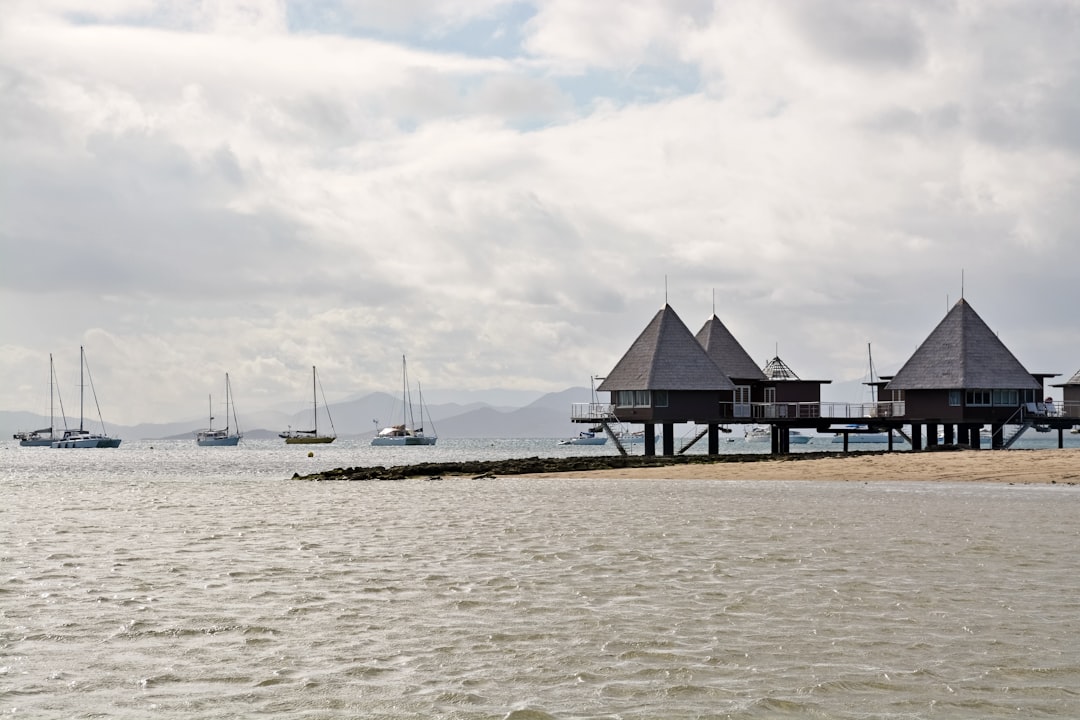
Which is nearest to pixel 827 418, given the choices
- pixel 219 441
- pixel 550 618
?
pixel 550 618

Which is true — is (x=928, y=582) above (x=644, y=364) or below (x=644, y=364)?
below

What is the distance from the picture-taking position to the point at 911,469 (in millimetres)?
40906

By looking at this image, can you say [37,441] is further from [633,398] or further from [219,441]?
[633,398]

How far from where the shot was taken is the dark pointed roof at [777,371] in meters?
64.8

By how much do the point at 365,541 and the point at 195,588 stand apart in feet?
19.3

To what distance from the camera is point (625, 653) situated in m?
10.5

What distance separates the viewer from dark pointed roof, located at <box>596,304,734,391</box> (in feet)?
184

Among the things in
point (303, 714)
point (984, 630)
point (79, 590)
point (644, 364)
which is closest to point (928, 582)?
point (984, 630)

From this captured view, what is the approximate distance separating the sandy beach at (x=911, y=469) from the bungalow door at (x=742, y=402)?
11.2 m

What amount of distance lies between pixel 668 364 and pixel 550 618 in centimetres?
4471

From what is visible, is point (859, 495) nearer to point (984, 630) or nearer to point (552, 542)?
point (552, 542)

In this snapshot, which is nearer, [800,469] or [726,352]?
[800,469]

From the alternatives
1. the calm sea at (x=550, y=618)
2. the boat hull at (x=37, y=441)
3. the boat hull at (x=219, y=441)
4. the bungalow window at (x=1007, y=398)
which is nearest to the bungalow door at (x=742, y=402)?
the bungalow window at (x=1007, y=398)

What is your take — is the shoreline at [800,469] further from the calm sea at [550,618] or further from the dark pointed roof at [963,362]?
the calm sea at [550,618]
